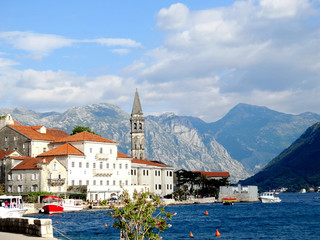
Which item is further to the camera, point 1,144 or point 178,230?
point 1,144

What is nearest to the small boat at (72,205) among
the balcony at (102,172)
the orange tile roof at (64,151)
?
the orange tile roof at (64,151)

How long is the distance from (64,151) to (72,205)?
18.8 m

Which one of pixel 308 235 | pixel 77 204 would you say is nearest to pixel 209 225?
pixel 308 235

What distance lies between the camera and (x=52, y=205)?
96500mm

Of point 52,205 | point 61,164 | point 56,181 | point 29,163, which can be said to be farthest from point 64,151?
point 52,205

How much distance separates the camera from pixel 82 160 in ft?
398

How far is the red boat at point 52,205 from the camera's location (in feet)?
315

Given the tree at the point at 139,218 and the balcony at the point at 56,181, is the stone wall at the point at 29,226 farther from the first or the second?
the balcony at the point at 56,181

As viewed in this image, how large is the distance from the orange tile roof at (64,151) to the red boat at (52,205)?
14221mm

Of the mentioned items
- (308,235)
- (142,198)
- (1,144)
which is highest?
(1,144)

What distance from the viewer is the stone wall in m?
32.0

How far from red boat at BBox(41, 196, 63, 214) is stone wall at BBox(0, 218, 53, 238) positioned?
59.8 meters

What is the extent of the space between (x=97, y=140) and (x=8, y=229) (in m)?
90.7

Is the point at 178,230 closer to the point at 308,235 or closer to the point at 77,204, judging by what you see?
the point at 308,235
